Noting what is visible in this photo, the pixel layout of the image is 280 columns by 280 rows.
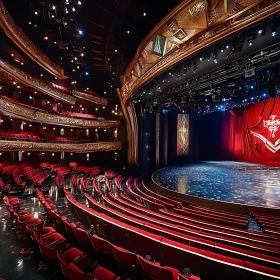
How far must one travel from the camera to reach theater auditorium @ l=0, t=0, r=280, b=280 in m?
1.93

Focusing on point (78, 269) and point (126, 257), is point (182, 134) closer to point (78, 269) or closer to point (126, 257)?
point (126, 257)

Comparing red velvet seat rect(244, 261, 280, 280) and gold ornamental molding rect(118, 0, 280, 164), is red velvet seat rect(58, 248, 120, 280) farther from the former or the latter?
gold ornamental molding rect(118, 0, 280, 164)

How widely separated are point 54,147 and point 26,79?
3478 mm

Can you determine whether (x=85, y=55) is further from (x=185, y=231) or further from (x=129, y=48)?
(x=185, y=231)

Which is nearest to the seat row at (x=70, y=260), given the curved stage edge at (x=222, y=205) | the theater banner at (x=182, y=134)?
the curved stage edge at (x=222, y=205)

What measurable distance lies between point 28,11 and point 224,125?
1334 cm

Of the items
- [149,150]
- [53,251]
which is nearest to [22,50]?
[149,150]

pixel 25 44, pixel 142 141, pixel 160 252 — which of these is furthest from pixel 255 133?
pixel 25 44

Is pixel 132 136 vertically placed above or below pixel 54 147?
above

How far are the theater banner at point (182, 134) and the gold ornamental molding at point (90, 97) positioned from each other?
5.25 meters

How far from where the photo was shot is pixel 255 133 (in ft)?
39.1

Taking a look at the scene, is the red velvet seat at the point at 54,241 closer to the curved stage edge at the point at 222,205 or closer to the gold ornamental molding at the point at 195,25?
the curved stage edge at the point at 222,205

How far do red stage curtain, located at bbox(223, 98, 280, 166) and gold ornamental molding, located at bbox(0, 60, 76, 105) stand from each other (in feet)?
37.0

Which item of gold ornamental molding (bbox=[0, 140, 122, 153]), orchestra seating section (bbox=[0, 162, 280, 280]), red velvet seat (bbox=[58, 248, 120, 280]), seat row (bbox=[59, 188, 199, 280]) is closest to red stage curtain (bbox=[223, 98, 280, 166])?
gold ornamental molding (bbox=[0, 140, 122, 153])
